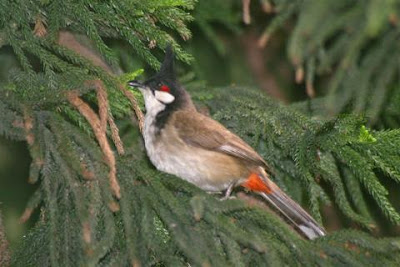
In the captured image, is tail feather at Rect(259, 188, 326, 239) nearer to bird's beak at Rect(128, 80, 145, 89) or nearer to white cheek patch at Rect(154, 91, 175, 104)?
white cheek patch at Rect(154, 91, 175, 104)

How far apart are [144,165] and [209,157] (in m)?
0.79

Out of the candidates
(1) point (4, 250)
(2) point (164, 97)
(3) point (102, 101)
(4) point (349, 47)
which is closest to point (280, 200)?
(2) point (164, 97)

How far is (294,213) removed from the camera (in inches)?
145

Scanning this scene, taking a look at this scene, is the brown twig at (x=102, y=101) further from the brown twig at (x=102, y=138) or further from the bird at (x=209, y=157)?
the bird at (x=209, y=157)

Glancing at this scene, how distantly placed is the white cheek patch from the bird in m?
0.08

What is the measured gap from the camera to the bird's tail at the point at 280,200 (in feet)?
11.9

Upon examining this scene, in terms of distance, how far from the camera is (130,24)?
328cm

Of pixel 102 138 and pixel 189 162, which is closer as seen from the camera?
pixel 102 138

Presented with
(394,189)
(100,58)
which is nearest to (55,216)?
(100,58)

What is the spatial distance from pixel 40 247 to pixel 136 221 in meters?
0.40

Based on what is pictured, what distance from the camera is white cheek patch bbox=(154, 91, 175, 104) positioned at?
3916 millimetres

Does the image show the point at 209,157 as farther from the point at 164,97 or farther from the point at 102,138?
the point at 102,138

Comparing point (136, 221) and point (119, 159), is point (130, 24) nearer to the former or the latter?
point (119, 159)

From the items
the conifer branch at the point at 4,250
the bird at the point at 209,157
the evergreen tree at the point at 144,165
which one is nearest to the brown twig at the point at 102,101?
the evergreen tree at the point at 144,165
